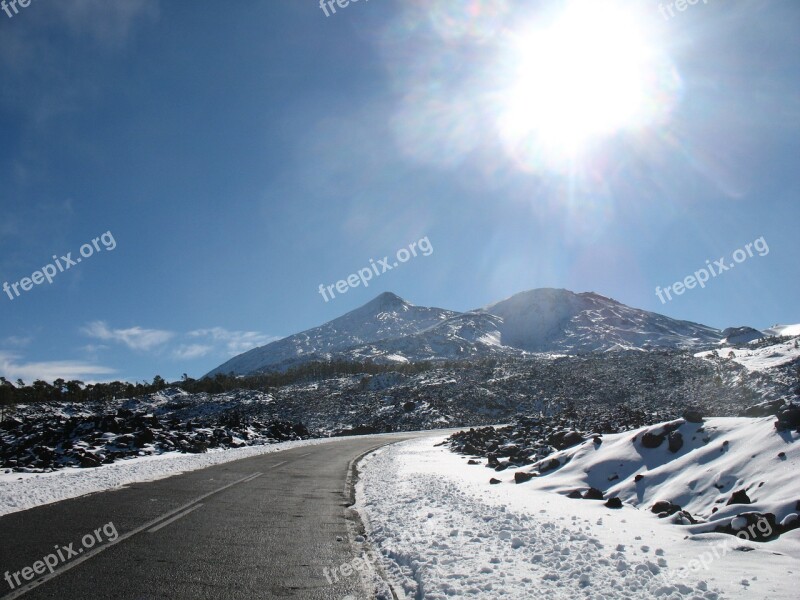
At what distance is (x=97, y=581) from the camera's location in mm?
5621

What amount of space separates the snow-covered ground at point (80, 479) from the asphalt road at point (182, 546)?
34.7 inches

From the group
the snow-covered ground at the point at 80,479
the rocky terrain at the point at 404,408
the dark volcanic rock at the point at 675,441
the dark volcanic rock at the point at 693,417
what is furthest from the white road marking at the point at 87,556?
the rocky terrain at the point at 404,408

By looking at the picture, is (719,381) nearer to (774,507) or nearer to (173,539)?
(774,507)

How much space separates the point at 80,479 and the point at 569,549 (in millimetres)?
Answer: 14931

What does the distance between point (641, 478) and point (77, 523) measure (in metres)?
11.5

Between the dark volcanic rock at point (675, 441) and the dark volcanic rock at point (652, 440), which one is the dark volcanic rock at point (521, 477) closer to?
the dark volcanic rock at point (652, 440)

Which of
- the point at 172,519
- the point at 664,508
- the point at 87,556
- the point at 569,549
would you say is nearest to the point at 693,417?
the point at 664,508

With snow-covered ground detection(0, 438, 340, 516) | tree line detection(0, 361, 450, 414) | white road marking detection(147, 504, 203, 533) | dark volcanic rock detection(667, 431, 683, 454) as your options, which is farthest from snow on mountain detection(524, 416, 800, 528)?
tree line detection(0, 361, 450, 414)

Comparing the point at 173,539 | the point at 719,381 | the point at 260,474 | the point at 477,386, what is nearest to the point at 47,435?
the point at 260,474

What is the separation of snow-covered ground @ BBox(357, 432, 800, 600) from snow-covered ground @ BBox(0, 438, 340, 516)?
7.33 m

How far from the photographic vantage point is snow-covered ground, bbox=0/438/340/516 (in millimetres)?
11398

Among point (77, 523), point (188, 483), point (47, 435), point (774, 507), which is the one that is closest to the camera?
Result: point (774, 507)

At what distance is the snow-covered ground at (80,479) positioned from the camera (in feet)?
37.4

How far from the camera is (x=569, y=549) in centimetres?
715
